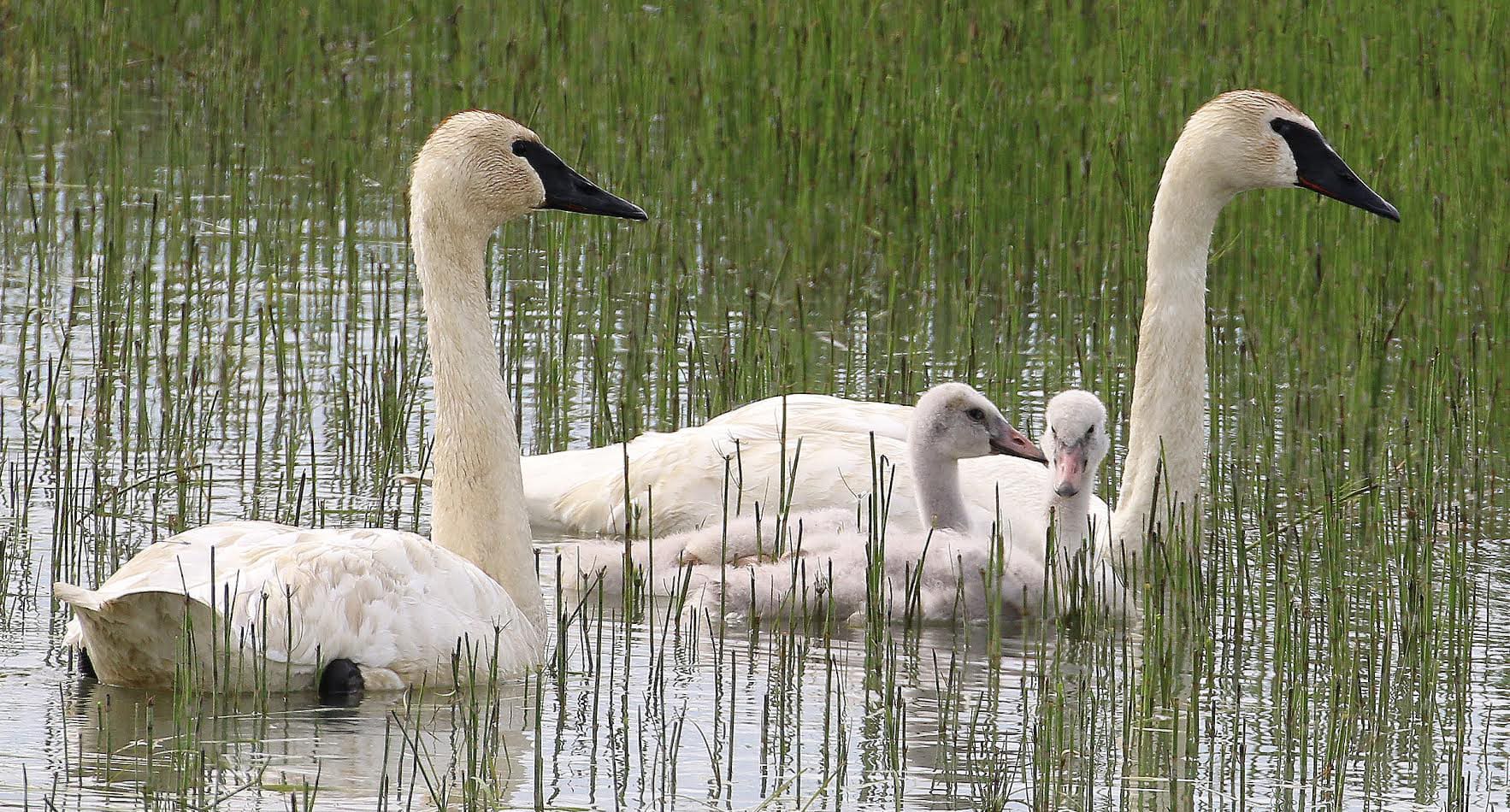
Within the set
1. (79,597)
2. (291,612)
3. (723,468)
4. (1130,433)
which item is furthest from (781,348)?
(79,597)

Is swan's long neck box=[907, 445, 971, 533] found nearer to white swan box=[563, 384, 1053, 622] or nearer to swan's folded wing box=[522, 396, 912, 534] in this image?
white swan box=[563, 384, 1053, 622]

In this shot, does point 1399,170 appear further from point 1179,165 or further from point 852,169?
point 1179,165

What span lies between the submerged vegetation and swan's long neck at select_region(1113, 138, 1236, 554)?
0.20 m

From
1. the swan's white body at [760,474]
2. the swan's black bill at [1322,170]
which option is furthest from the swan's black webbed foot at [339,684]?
the swan's black bill at [1322,170]

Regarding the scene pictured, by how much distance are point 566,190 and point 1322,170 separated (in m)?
2.63

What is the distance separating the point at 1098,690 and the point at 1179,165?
8.06 feet

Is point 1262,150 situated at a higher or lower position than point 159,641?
higher

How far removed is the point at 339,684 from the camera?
629cm

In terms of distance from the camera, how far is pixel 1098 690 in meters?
6.46

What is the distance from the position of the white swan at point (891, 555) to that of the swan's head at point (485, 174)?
1.09 m

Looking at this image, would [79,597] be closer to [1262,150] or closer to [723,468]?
[723,468]

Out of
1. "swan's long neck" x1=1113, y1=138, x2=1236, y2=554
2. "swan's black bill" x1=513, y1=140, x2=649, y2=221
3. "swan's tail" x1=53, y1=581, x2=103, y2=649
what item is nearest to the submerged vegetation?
"swan's long neck" x1=1113, y1=138, x2=1236, y2=554

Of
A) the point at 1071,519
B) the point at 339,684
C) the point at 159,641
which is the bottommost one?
the point at 339,684

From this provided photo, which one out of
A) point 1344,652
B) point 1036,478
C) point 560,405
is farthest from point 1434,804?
point 560,405
